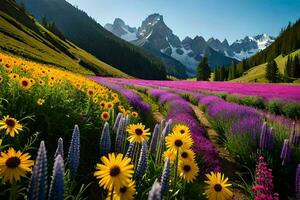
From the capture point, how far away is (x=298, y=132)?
27.1 feet

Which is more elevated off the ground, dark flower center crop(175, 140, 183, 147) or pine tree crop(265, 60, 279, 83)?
pine tree crop(265, 60, 279, 83)

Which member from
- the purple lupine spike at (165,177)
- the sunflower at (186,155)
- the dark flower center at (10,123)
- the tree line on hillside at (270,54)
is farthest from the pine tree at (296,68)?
the dark flower center at (10,123)

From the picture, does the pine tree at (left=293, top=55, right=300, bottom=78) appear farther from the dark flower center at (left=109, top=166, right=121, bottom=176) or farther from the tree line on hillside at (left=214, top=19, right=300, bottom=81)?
the dark flower center at (left=109, top=166, right=121, bottom=176)

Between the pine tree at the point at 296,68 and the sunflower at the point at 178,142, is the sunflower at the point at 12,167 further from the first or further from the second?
the pine tree at the point at 296,68

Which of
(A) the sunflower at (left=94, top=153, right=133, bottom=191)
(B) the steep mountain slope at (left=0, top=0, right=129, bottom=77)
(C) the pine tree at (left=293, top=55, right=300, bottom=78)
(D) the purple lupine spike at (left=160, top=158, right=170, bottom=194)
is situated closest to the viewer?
(A) the sunflower at (left=94, top=153, right=133, bottom=191)

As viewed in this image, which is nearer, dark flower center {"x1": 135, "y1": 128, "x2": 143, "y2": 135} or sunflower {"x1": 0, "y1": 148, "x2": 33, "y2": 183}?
sunflower {"x1": 0, "y1": 148, "x2": 33, "y2": 183}

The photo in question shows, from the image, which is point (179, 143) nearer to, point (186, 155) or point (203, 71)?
point (186, 155)

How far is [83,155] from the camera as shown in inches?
228

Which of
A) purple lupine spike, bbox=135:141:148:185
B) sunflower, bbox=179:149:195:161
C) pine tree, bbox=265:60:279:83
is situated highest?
pine tree, bbox=265:60:279:83

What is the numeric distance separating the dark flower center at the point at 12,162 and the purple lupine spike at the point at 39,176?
0.20 metres

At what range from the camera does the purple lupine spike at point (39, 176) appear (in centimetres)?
204

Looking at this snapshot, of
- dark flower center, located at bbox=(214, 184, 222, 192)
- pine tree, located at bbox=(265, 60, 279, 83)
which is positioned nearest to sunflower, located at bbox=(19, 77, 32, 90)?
dark flower center, located at bbox=(214, 184, 222, 192)

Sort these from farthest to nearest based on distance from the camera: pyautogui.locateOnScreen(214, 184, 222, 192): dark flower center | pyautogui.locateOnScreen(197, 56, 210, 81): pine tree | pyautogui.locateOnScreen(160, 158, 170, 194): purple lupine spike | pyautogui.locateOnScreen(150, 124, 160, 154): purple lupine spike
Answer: pyautogui.locateOnScreen(197, 56, 210, 81): pine tree
pyautogui.locateOnScreen(150, 124, 160, 154): purple lupine spike
pyautogui.locateOnScreen(160, 158, 170, 194): purple lupine spike
pyautogui.locateOnScreen(214, 184, 222, 192): dark flower center

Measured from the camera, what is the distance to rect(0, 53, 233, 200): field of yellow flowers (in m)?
2.19
